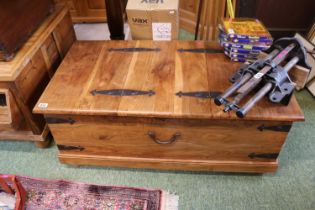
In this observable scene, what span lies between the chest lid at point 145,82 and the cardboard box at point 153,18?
160mm

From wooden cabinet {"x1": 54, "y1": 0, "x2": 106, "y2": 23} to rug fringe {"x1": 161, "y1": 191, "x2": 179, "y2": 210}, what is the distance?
5.89 feet

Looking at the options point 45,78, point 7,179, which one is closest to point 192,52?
point 45,78

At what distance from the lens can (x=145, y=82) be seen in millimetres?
1187

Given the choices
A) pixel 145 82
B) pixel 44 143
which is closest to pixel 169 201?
pixel 145 82

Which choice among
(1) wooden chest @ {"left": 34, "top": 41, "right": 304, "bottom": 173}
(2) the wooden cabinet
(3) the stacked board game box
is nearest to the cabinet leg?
(1) wooden chest @ {"left": 34, "top": 41, "right": 304, "bottom": 173}

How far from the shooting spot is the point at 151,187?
1.25m

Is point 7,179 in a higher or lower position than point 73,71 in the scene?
lower

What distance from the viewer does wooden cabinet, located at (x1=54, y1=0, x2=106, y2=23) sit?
2.30 m

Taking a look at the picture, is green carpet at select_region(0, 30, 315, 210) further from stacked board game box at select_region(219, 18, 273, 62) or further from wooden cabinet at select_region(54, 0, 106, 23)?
wooden cabinet at select_region(54, 0, 106, 23)

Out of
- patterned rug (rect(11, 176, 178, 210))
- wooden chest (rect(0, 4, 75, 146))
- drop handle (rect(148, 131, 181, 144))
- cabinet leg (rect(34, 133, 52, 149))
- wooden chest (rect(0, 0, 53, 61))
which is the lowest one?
patterned rug (rect(11, 176, 178, 210))

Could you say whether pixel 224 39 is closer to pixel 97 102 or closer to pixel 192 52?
pixel 192 52

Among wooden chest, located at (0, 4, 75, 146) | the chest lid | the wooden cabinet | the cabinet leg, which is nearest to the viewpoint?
the chest lid

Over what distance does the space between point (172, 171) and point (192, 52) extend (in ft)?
2.12

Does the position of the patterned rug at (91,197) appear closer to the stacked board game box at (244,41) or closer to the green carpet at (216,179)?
the green carpet at (216,179)
